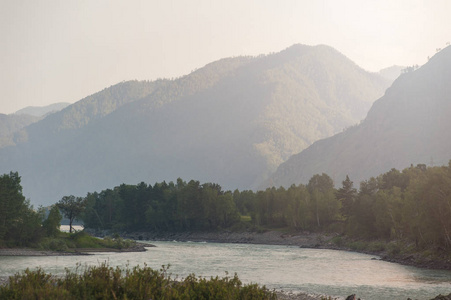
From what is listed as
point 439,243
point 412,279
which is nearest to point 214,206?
point 439,243

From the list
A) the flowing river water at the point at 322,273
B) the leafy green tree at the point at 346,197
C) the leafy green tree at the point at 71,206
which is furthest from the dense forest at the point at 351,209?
the leafy green tree at the point at 71,206

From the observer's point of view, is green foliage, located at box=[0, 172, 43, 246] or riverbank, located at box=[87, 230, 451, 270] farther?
green foliage, located at box=[0, 172, 43, 246]

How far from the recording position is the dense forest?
81500mm

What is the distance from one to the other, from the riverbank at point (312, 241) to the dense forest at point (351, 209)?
3.43 meters

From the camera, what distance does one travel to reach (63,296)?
82.4 ft

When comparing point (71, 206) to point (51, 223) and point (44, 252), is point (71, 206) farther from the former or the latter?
point (44, 252)

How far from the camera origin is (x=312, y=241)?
146375mm

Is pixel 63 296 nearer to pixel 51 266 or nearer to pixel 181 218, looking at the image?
pixel 51 266

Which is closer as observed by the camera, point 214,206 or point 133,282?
point 133,282

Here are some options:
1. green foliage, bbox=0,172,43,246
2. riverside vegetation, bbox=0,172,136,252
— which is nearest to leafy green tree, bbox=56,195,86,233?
riverside vegetation, bbox=0,172,136,252

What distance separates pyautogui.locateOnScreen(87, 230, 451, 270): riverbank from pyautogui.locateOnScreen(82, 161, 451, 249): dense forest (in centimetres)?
343

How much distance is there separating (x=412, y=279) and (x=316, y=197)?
3763 inches

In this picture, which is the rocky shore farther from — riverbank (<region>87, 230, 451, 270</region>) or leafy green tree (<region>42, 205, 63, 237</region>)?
leafy green tree (<region>42, 205, 63, 237</region>)

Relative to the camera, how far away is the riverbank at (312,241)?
83881mm
